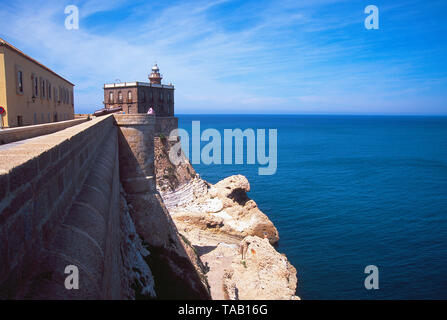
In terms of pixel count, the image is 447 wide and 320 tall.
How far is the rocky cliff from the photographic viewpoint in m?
19.9

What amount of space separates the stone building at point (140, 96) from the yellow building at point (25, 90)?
72.4 feet

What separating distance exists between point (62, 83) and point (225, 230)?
19.2 meters

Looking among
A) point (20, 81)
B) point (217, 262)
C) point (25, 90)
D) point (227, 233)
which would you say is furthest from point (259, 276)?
point (20, 81)

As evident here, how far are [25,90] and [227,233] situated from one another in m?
20.6

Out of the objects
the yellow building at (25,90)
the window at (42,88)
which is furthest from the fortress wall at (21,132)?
the window at (42,88)

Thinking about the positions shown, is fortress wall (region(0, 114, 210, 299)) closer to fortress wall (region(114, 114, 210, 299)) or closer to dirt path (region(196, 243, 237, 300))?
fortress wall (region(114, 114, 210, 299))

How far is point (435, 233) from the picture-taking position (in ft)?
98.2

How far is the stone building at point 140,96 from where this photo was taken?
145 feet

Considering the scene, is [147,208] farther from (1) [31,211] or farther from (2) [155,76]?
(2) [155,76]

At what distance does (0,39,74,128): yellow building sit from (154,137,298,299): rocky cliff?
47.0 feet

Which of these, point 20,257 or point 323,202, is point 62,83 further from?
point 323,202

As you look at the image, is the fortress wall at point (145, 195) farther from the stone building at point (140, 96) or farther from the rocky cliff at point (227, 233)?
the stone building at point (140, 96)

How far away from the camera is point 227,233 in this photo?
1166 inches
